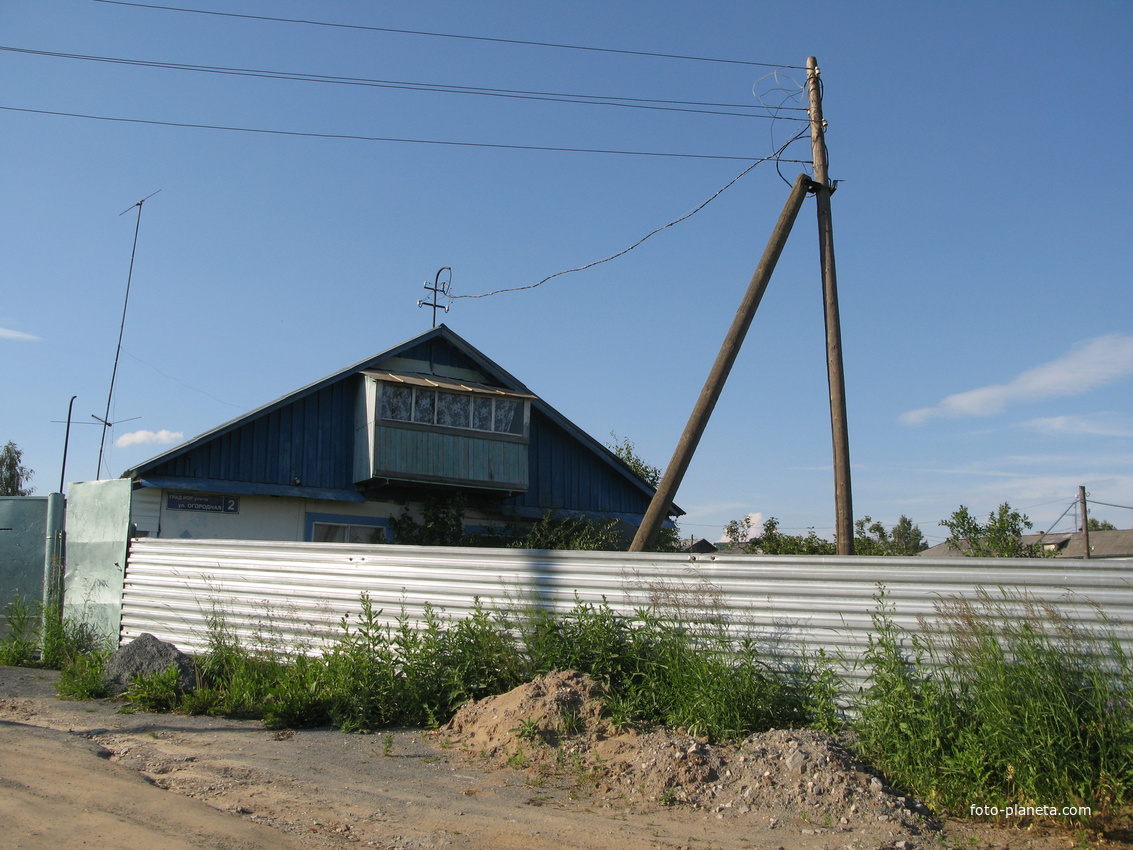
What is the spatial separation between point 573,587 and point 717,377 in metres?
3.44

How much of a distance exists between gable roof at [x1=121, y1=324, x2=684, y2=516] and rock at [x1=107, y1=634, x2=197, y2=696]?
584cm

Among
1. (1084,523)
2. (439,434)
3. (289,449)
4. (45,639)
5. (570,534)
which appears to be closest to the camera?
(45,639)

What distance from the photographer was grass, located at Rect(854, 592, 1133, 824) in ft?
15.8

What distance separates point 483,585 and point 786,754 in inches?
130

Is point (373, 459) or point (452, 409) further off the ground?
point (452, 409)

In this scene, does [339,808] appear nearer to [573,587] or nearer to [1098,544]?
[573,587]

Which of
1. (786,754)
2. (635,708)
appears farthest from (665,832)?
(635,708)

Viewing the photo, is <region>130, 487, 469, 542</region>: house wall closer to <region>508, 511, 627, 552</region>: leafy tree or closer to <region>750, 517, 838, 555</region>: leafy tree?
<region>508, 511, 627, 552</region>: leafy tree

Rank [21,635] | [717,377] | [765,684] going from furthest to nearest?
1. [21,635]
2. [717,377]
3. [765,684]

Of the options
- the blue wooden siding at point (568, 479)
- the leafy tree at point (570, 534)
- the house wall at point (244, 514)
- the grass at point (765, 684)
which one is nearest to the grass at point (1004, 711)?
the grass at point (765, 684)

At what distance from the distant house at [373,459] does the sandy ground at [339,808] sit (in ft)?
23.7

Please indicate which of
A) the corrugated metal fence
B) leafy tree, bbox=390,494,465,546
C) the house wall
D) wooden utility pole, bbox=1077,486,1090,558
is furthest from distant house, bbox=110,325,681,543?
wooden utility pole, bbox=1077,486,1090,558

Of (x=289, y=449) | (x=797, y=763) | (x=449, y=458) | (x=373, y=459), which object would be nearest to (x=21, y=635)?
(x=289, y=449)

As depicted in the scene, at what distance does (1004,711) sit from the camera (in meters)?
5.02
